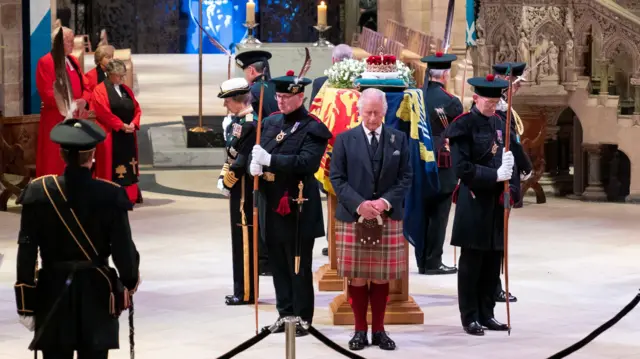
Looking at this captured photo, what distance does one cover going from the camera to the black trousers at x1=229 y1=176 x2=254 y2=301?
10609mm

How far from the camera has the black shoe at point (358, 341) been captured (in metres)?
9.26

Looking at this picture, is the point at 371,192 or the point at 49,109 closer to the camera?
the point at 371,192

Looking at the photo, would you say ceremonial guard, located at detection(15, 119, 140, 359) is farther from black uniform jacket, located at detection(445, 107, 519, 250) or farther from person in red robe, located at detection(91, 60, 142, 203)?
person in red robe, located at detection(91, 60, 142, 203)

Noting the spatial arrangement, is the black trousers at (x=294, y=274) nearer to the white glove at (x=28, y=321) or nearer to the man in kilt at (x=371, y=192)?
the man in kilt at (x=371, y=192)

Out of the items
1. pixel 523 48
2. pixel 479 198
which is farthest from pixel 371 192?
pixel 523 48

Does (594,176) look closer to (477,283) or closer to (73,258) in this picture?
(477,283)

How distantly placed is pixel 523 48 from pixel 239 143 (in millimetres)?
7236

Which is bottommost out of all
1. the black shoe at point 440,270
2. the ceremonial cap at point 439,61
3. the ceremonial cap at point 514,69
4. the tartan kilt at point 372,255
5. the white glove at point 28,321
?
the black shoe at point 440,270

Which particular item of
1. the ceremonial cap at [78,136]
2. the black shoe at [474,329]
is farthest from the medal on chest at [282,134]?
the ceremonial cap at [78,136]

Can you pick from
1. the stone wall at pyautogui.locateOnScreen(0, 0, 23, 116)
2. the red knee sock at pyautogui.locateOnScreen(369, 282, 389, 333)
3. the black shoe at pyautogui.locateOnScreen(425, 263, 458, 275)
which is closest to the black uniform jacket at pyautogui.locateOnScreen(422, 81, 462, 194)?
the black shoe at pyautogui.locateOnScreen(425, 263, 458, 275)

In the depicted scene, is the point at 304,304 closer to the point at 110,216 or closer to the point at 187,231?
the point at 110,216

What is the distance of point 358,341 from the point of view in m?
9.28

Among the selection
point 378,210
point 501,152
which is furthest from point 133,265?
point 501,152

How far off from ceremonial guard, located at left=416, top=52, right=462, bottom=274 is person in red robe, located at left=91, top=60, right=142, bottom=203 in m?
3.97
